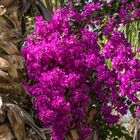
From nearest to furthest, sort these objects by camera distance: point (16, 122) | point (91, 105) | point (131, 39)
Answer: point (16, 122), point (91, 105), point (131, 39)

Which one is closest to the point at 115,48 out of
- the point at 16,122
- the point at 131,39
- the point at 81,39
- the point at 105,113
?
Result: the point at 81,39

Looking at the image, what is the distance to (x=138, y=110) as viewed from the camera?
155 inches

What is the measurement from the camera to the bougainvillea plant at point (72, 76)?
11.3 feet

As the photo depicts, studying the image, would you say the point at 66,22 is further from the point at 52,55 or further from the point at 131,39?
the point at 131,39

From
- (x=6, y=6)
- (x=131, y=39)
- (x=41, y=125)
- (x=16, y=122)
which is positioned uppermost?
(x=6, y=6)

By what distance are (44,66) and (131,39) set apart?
4.39 m

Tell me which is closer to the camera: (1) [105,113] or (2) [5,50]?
(2) [5,50]

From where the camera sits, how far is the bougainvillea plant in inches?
135

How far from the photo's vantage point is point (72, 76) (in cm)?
350

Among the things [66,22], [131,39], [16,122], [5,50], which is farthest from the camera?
[131,39]

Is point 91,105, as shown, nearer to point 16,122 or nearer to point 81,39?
point 81,39

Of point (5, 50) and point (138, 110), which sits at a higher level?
point (5, 50)

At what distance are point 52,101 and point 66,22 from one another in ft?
2.75

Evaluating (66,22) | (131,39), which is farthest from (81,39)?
(131,39)
